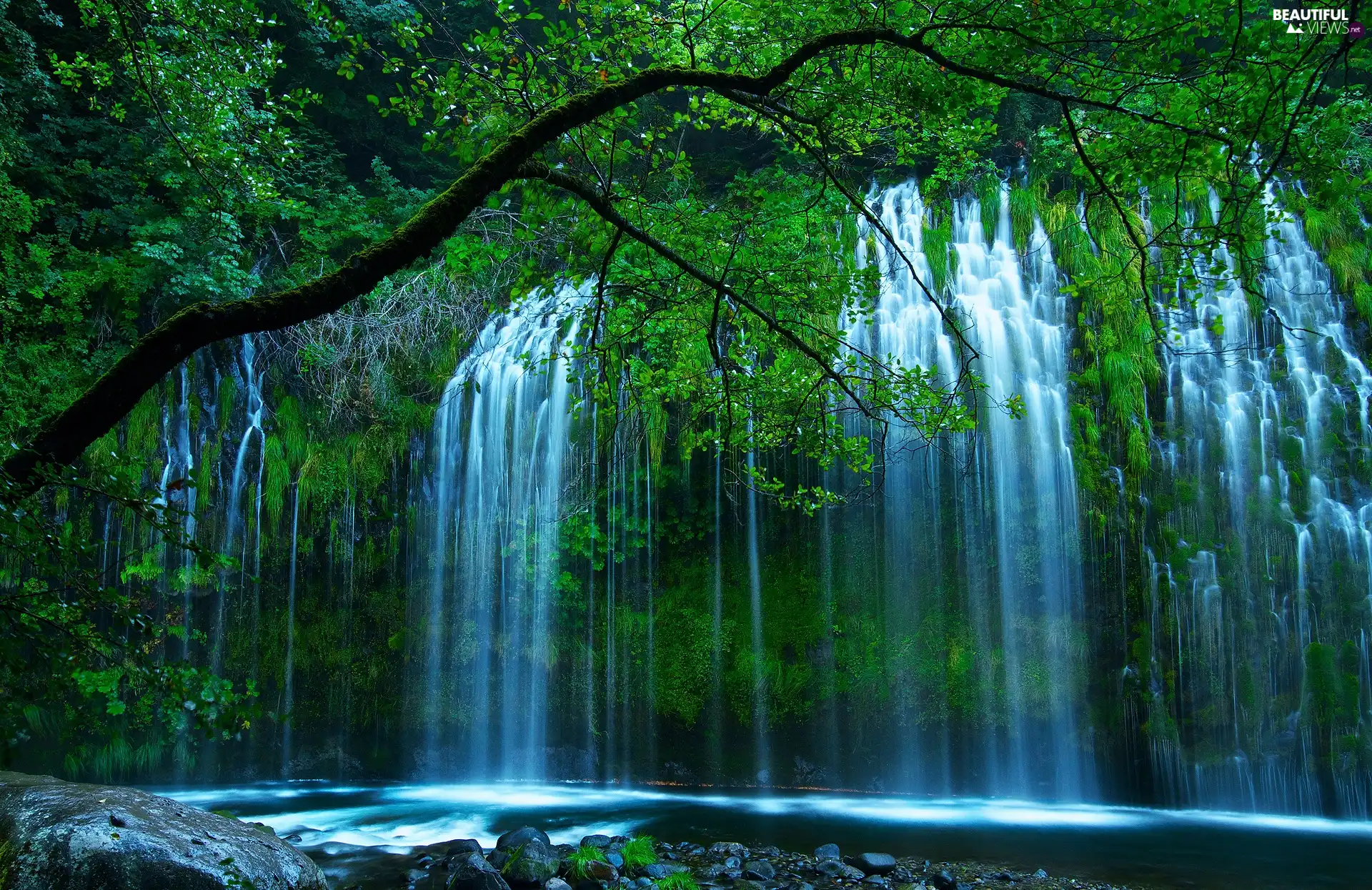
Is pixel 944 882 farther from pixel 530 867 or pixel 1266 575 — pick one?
pixel 1266 575

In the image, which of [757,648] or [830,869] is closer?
[830,869]

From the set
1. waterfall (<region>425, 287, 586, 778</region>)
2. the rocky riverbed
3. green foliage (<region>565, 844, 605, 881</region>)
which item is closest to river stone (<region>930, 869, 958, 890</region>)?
the rocky riverbed

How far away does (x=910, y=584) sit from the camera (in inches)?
397

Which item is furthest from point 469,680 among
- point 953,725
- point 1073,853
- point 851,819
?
point 1073,853

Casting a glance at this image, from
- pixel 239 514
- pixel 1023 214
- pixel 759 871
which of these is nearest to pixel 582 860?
pixel 759 871

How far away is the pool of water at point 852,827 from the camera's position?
660 cm

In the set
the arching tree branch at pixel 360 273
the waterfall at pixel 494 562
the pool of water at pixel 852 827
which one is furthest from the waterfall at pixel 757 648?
the arching tree branch at pixel 360 273

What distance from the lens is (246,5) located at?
14.2 feet

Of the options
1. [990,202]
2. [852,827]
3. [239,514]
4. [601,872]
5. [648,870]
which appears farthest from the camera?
[990,202]

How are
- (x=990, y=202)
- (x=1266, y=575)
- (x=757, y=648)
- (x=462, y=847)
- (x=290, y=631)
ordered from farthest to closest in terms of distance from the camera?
(x=990, y=202) < (x=290, y=631) < (x=757, y=648) < (x=1266, y=575) < (x=462, y=847)

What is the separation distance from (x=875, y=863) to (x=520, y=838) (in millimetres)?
2726

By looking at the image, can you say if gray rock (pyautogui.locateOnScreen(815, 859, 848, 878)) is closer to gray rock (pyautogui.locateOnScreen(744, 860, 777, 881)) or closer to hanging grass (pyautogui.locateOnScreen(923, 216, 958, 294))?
gray rock (pyautogui.locateOnScreen(744, 860, 777, 881))

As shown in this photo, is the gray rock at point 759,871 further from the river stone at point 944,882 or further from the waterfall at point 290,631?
the waterfall at point 290,631

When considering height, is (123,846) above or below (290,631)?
below
